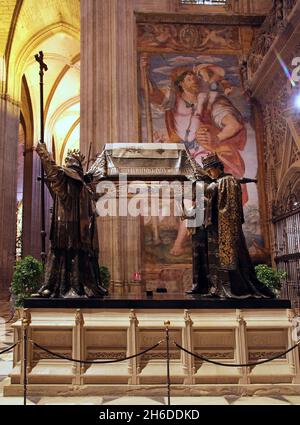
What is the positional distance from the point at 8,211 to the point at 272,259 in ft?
43.9

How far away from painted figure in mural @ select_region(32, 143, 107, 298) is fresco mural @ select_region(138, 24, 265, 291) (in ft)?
21.7

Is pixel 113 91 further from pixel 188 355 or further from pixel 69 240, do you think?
pixel 188 355

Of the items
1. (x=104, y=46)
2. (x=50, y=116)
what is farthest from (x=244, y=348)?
(x=50, y=116)

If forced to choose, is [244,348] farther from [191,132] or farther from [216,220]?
[191,132]

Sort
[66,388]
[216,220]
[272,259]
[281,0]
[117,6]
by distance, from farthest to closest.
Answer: [117,6] < [272,259] < [281,0] < [216,220] < [66,388]

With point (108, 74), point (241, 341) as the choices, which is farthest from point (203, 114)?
point (241, 341)

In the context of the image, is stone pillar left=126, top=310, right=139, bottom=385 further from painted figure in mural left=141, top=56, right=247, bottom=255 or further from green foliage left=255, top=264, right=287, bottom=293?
painted figure in mural left=141, top=56, right=247, bottom=255

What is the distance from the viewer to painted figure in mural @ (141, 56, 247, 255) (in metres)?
12.5

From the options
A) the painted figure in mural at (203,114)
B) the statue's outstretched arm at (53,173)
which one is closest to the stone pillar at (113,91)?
the painted figure in mural at (203,114)

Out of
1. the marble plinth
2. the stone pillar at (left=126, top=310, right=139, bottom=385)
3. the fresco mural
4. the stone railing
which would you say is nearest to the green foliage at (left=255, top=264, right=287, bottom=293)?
the fresco mural

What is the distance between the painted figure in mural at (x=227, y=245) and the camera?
4.97 meters

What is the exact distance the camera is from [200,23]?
13.4 meters

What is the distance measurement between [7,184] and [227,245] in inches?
674

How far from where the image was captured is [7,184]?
65.4ft
